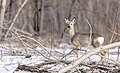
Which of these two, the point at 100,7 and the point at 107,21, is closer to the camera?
the point at 107,21

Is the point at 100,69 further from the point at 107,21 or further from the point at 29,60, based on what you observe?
the point at 107,21

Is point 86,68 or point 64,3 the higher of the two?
point 64,3

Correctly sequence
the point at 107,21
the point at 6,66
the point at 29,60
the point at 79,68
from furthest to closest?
the point at 107,21, the point at 29,60, the point at 6,66, the point at 79,68

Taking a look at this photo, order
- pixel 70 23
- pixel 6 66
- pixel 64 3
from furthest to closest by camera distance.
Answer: pixel 64 3, pixel 70 23, pixel 6 66

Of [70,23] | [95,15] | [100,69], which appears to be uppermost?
[95,15]

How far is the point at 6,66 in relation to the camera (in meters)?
6.20

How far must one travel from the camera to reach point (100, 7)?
21031mm

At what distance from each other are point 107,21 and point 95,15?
1222 mm

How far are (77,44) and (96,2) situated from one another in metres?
11.4

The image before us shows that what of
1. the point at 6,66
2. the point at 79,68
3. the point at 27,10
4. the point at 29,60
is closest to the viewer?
the point at 79,68

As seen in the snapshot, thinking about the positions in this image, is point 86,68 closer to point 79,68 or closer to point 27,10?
point 79,68

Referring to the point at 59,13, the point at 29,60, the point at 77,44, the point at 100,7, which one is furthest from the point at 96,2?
the point at 29,60

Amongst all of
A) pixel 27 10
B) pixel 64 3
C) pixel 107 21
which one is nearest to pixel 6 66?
pixel 107 21

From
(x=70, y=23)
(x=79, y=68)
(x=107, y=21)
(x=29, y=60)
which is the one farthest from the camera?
(x=107, y=21)
